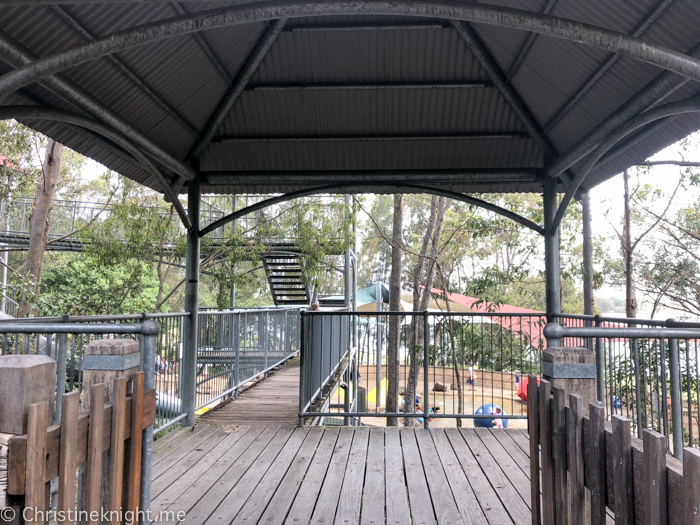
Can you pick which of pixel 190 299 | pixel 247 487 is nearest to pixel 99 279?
pixel 190 299

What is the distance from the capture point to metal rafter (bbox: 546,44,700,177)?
397 centimetres

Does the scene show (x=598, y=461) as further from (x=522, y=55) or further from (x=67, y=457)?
(x=522, y=55)

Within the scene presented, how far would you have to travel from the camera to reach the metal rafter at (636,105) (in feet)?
13.0

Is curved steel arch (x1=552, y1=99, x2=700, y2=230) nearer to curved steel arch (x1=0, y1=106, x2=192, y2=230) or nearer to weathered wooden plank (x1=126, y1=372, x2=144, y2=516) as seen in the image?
weathered wooden plank (x1=126, y1=372, x2=144, y2=516)

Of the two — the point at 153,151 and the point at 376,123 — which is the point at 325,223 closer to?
the point at 376,123

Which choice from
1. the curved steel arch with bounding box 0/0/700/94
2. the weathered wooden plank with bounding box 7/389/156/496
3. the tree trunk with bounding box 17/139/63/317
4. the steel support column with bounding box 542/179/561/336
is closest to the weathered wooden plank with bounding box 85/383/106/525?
the weathered wooden plank with bounding box 7/389/156/496

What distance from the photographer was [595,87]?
514 centimetres

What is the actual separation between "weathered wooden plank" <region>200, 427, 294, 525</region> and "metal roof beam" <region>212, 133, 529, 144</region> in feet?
12.5

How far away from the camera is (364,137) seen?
6871 millimetres

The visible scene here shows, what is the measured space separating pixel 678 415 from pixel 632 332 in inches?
43.4

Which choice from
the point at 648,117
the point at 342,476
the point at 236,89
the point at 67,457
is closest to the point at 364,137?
the point at 236,89

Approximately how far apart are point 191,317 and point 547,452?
5.27 metres

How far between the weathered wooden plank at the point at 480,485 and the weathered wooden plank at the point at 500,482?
0.04 meters

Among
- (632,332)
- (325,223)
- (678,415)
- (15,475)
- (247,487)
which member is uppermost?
(325,223)
